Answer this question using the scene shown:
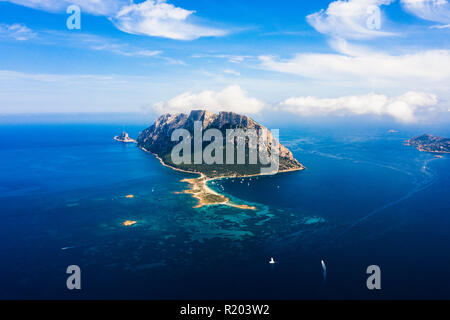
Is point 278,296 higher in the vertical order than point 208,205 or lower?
lower

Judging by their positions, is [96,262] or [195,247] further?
[195,247]

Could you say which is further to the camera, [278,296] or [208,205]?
[208,205]

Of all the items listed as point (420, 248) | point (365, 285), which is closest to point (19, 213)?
point (365, 285)

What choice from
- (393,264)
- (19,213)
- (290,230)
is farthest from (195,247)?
(19,213)

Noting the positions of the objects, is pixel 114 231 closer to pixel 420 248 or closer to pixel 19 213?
pixel 19 213

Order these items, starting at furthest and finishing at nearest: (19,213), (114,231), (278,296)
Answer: (19,213), (114,231), (278,296)

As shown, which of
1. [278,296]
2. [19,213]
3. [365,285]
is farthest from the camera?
[19,213]

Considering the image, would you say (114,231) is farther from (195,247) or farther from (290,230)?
(290,230)
